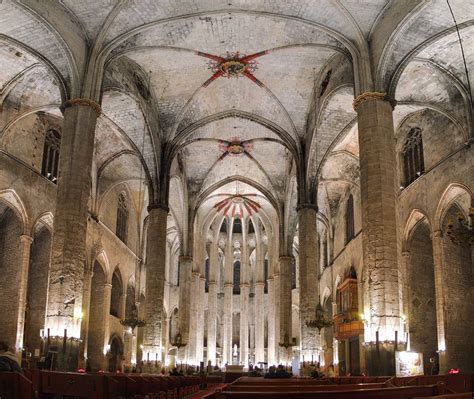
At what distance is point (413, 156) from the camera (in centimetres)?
2475

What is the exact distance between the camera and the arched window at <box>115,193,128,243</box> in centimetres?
3394

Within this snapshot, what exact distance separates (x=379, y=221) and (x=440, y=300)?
729 centimetres

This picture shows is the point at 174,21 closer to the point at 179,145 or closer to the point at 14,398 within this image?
the point at 179,145

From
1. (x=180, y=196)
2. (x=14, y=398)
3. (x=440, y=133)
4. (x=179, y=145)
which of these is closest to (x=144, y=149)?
(x=179, y=145)

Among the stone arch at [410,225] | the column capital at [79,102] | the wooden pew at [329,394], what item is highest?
the column capital at [79,102]

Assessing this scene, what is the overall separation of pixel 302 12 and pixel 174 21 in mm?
4407

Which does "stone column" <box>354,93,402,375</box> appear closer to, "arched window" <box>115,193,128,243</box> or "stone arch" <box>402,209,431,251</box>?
"stone arch" <box>402,209,431,251</box>

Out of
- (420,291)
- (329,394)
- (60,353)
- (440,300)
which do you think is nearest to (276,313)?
(420,291)

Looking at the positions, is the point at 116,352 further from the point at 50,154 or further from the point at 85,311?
the point at 50,154

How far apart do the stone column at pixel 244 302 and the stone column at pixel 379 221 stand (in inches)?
1155

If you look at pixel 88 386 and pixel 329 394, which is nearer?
pixel 329 394

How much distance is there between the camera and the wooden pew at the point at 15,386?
5820 millimetres

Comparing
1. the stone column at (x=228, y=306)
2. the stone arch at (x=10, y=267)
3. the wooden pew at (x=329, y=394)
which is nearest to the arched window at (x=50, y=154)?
the stone arch at (x=10, y=267)

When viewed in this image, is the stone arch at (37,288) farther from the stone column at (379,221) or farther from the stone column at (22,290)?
the stone column at (379,221)
